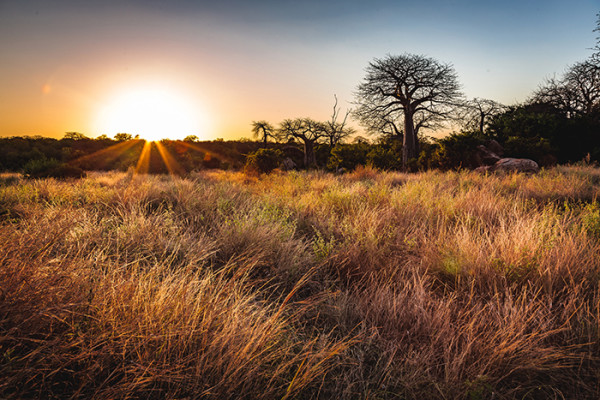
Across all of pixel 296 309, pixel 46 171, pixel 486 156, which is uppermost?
pixel 46 171

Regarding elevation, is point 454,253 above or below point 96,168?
below

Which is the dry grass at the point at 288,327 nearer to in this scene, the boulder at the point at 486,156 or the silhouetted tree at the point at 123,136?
the boulder at the point at 486,156

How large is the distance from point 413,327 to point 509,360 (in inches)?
20.0

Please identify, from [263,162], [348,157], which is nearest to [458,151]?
[348,157]

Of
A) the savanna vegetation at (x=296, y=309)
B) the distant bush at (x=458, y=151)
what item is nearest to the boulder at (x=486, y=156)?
the distant bush at (x=458, y=151)

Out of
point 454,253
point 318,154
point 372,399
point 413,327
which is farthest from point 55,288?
point 318,154

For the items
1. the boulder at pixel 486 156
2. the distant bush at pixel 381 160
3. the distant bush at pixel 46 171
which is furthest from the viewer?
the distant bush at pixel 381 160

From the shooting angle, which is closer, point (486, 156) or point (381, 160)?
point (486, 156)

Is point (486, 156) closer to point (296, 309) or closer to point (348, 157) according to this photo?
point (348, 157)

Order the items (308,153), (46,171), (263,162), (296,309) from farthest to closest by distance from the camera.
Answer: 1. (308,153)
2. (263,162)
3. (46,171)
4. (296,309)

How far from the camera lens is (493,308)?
190 centimetres

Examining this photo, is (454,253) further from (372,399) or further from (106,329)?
(106,329)

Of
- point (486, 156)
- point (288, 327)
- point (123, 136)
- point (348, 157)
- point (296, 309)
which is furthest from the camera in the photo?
point (123, 136)

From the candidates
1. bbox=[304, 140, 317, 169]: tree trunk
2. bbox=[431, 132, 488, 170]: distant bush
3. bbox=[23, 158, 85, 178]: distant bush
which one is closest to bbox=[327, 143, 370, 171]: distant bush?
bbox=[304, 140, 317, 169]: tree trunk
